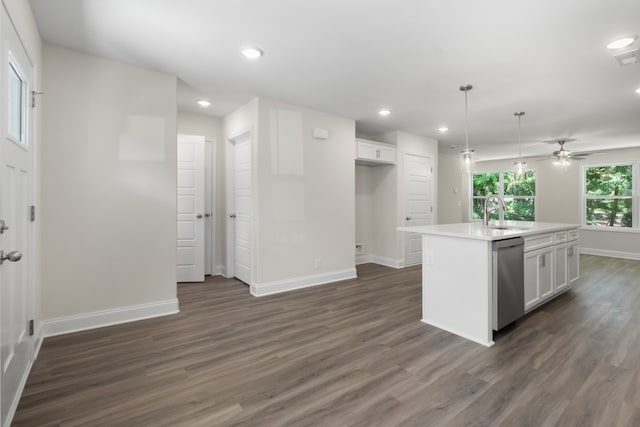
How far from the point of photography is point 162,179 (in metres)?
3.15

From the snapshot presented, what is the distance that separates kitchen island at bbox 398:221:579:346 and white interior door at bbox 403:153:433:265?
244 centimetres

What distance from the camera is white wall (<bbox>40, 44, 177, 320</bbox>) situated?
268 cm

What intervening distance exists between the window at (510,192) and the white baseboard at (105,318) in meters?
8.00

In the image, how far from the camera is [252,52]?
270 centimetres

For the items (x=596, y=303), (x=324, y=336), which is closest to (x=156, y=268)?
(x=324, y=336)

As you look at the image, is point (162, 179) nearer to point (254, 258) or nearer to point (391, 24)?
point (254, 258)

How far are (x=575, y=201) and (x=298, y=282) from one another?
7.41 metres

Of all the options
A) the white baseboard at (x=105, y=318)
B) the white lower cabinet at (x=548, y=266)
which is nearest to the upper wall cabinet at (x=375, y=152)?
the white lower cabinet at (x=548, y=266)

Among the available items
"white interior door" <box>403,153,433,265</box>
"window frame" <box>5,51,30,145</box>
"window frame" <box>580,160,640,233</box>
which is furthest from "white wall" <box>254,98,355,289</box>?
"window frame" <box>580,160,640,233</box>

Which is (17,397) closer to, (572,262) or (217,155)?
(217,155)

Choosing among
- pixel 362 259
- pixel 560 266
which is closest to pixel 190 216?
pixel 362 259

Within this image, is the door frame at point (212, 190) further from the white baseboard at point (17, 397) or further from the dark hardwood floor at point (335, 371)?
the white baseboard at point (17, 397)

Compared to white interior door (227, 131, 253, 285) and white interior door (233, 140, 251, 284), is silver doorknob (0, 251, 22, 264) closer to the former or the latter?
white interior door (227, 131, 253, 285)

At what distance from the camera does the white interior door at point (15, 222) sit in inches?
62.2
